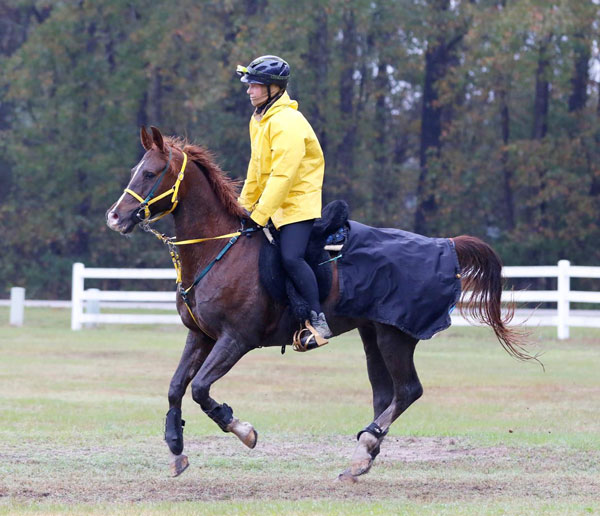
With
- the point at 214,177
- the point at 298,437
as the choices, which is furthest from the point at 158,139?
the point at 298,437

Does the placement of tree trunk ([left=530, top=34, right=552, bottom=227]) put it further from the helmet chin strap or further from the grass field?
the helmet chin strap

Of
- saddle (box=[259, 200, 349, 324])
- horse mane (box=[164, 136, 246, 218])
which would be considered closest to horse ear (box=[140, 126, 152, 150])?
horse mane (box=[164, 136, 246, 218])

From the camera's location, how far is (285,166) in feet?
24.2

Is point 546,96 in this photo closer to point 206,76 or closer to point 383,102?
point 383,102

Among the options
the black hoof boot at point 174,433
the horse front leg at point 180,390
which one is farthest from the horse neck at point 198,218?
the black hoof boot at point 174,433

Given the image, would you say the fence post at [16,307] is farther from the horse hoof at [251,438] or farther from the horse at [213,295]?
the horse hoof at [251,438]

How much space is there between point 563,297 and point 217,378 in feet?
41.6

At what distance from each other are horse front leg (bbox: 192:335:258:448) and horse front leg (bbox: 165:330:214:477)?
31 centimetres

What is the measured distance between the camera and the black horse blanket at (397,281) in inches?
307

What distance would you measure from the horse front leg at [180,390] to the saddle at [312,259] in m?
0.68

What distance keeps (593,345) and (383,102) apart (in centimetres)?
1999

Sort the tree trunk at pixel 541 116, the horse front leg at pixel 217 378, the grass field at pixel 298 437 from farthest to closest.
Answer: the tree trunk at pixel 541 116, the horse front leg at pixel 217 378, the grass field at pixel 298 437

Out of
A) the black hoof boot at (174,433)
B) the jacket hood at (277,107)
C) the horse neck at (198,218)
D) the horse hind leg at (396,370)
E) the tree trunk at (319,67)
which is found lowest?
the black hoof boot at (174,433)

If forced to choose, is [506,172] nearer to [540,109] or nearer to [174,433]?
[540,109]
